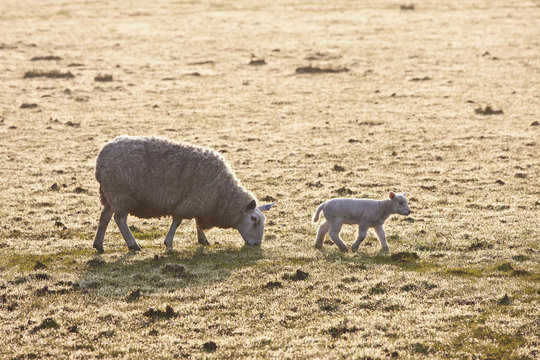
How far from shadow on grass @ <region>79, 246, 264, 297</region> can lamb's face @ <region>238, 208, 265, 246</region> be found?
0.30 m

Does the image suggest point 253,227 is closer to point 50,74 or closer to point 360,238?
point 360,238

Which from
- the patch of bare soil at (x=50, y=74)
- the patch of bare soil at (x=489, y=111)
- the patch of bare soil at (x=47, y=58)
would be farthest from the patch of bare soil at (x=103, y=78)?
the patch of bare soil at (x=489, y=111)

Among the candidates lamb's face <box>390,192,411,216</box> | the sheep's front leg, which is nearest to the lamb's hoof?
the sheep's front leg

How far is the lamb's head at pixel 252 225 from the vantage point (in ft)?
46.1

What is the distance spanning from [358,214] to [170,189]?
3749mm

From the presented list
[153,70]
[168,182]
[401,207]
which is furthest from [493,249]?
[153,70]

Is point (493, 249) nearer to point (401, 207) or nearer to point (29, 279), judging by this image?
point (401, 207)

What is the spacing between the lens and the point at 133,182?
13578 millimetres

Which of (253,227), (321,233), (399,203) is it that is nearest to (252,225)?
(253,227)

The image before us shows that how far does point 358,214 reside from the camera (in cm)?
1357

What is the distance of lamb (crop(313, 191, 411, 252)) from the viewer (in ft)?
44.3

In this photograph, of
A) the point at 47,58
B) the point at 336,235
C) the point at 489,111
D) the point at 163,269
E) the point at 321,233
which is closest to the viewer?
the point at 163,269

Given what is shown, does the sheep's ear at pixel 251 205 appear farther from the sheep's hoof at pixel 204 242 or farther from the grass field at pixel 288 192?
the sheep's hoof at pixel 204 242

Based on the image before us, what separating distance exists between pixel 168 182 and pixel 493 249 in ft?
21.2
